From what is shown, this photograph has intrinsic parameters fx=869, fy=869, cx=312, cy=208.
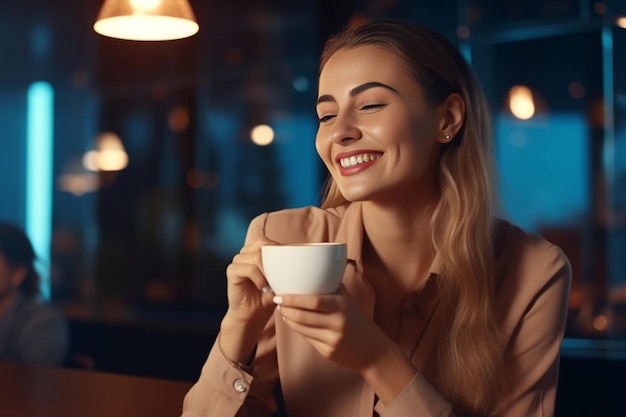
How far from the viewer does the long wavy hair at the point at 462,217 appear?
4.80 feet

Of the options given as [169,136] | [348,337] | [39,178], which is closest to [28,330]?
[348,337]

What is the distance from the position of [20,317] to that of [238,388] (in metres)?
2.39

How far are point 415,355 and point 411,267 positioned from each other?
0.56 feet

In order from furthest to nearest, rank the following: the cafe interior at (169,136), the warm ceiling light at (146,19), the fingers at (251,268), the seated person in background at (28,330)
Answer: the cafe interior at (169,136) → the seated person in background at (28,330) → the warm ceiling light at (146,19) → the fingers at (251,268)

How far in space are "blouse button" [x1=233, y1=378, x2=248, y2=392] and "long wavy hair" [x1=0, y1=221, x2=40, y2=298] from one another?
8.60ft

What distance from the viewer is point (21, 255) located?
405 cm

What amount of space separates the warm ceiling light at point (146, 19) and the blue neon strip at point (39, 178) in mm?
5032

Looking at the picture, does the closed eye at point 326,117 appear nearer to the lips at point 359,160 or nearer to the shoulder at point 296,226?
the lips at point 359,160

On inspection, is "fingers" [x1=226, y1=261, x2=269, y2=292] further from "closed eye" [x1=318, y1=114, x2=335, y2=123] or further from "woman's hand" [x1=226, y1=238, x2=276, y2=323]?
"closed eye" [x1=318, y1=114, x2=335, y2=123]

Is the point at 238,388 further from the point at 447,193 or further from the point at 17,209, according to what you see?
the point at 17,209

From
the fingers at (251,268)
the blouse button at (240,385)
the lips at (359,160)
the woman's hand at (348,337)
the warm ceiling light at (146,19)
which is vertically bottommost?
the blouse button at (240,385)

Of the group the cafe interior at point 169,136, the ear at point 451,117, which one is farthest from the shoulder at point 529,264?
the cafe interior at point 169,136

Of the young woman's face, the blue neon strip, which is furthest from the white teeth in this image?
the blue neon strip

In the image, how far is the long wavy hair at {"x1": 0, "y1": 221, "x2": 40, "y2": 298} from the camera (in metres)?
3.92
